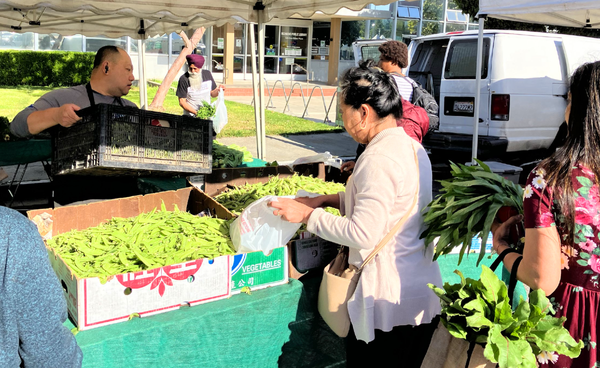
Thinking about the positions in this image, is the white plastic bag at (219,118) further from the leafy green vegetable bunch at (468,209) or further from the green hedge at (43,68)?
the green hedge at (43,68)

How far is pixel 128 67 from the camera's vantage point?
3.90m

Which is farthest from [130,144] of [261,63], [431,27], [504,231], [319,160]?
[431,27]

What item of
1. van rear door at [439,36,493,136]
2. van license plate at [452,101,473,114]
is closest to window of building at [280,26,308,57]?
van rear door at [439,36,493,136]

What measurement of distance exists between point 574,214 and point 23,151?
580 centimetres

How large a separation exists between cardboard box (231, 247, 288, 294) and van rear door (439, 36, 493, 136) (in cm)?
642

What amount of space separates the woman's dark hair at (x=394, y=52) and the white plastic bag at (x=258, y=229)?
300 centimetres

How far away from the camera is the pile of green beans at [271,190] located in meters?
3.56

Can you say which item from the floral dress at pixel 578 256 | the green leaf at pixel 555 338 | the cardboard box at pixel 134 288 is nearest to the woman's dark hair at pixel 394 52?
the cardboard box at pixel 134 288

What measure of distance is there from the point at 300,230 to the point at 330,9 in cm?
281

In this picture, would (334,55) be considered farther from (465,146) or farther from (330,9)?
(330,9)

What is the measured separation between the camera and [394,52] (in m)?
5.12

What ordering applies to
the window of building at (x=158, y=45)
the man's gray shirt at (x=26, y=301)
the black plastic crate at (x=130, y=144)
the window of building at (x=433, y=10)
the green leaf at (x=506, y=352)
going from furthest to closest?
the window of building at (x=433, y=10) < the window of building at (x=158, y=45) < the black plastic crate at (x=130, y=144) < the green leaf at (x=506, y=352) < the man's gray shirt at (x=26, y=301)

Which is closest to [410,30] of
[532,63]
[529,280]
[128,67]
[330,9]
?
[532,63]

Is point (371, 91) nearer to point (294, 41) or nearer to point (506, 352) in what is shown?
point (506, 352)
